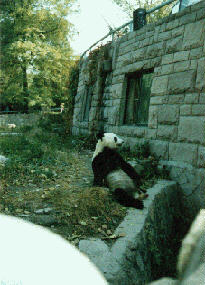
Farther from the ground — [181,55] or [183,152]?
[181,55]

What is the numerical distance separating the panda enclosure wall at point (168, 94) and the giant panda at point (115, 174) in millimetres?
1292

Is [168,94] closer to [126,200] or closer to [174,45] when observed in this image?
[174,45]

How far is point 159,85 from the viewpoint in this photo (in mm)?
5809

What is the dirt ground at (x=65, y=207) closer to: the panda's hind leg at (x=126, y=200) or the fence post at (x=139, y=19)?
the panda's hind leg at (x=126, y=200)

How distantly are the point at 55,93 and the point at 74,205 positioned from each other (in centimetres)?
1982

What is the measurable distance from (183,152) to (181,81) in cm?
153

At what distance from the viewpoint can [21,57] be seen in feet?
60.6

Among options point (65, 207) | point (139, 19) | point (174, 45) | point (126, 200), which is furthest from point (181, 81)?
point (65, 207)

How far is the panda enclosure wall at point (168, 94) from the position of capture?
485 cm

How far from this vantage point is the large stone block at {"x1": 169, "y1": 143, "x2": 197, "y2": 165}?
4.85 meters

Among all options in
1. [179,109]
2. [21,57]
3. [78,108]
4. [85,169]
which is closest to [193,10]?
[179,109]

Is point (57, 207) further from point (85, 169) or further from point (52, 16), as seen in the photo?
point (52, 16)

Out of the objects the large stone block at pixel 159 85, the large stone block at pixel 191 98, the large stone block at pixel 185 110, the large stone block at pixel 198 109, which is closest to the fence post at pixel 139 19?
the large stone block at pixel 159 85

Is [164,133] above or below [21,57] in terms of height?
below
